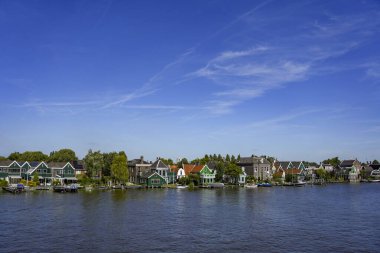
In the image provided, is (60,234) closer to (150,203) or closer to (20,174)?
(150,203)

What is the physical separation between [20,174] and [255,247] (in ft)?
289

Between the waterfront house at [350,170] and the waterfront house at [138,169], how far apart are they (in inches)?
4104

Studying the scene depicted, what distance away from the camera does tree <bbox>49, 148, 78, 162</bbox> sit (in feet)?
487

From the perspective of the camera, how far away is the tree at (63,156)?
5842 inches

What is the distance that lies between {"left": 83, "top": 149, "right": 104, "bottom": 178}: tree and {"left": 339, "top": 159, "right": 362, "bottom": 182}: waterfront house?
118897 mm

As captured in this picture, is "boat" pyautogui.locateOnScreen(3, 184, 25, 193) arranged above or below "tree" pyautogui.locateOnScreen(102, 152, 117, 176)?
below

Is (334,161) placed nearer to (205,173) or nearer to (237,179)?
(237,179)

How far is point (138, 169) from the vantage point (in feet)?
391

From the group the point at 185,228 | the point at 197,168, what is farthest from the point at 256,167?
the point at 185,228

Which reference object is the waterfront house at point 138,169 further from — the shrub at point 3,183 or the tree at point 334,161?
the tree at point 334,161

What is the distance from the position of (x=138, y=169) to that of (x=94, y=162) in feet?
47.3

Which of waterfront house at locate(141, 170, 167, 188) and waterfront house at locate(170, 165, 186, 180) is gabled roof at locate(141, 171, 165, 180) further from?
waterfront house at locate(170, 165, 186, 180)

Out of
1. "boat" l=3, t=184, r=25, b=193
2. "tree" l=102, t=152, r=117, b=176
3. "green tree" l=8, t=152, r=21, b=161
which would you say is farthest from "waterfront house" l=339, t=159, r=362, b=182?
"green tree" l=8, t=152, r=21, b=161

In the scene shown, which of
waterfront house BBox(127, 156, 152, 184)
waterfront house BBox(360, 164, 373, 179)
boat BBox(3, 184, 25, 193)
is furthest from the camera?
waterfront house BBox(360, 164, 373, 179)
